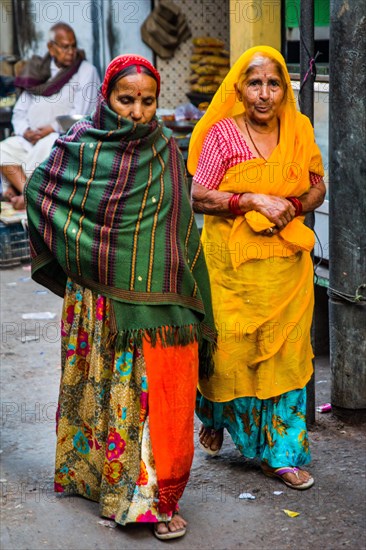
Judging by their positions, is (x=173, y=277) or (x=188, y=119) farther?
(x=188, y=119)

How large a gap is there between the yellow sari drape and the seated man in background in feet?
21.5

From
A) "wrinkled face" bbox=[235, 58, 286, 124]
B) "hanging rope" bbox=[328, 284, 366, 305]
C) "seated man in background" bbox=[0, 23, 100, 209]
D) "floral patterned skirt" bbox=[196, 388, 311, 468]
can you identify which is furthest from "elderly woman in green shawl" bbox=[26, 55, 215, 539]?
"seated man in background" bbox=[0, 23, 100, 209]

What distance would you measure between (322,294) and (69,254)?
117 inches

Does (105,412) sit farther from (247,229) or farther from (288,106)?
(288,106)

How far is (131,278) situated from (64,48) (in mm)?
7765

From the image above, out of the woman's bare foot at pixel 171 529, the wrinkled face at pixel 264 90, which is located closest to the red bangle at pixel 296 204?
the wrinkled face at pixel 264 90

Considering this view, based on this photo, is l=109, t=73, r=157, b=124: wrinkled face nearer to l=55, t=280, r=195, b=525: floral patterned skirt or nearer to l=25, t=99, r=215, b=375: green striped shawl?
l=25, t=99, r=215, b=375: green striped shawl

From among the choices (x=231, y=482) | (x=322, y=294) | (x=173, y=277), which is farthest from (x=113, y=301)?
(x=322, y=294)

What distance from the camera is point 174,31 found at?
1135cm

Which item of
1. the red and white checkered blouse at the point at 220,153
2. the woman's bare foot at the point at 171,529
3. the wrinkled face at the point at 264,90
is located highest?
the wrinkled face at the point at 264,90

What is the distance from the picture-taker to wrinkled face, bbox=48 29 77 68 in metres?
11.3

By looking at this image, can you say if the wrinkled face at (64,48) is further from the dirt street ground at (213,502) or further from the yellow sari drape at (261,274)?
the yellow sari drape at (261,274)

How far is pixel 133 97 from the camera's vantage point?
405 cm

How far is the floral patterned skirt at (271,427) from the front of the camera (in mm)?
4738
